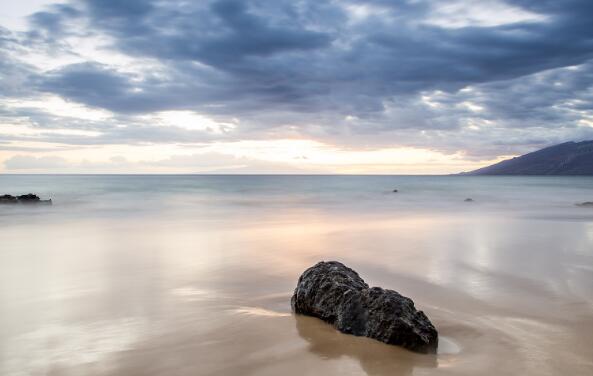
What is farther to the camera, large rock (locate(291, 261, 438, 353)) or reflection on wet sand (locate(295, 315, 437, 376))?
large rock (locate(291, 261, 438, 353))

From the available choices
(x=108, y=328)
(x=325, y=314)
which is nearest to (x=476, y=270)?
(x=325, y=314)

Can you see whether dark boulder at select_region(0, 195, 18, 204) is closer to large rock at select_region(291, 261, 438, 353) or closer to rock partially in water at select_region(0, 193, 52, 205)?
rock partially in water at select_region(0, 193, 52, 205)

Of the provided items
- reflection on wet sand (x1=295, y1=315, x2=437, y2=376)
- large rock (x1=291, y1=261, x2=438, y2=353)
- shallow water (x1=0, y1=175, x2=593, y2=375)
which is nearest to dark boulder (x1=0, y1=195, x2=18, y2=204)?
shallow water (x1=0, y1=175, x2=593, y2=375)

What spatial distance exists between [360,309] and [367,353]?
67cm

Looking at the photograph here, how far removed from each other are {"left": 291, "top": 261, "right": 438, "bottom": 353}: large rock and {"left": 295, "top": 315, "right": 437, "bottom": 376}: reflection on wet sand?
11 centimetres

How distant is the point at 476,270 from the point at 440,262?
1094 millimetres

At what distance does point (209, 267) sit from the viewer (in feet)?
31.9

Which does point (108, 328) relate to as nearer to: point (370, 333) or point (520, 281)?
point (370, 333)

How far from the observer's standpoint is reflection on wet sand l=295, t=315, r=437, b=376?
14.3ft

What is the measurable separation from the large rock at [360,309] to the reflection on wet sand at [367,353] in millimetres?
109

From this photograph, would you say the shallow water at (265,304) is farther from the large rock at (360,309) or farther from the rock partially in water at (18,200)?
the rock partially in water at (18,200)

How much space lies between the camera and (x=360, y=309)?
524 centimetres

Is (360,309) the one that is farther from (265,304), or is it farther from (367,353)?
(265,304)

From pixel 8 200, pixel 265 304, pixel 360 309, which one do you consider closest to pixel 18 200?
pixel 8 200
